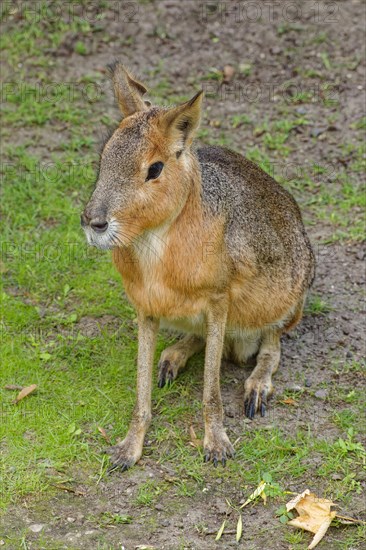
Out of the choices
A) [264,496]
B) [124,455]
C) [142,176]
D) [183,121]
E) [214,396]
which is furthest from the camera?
[214,396]

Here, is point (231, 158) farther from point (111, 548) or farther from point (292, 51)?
point (292, 51)

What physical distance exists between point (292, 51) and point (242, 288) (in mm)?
3501

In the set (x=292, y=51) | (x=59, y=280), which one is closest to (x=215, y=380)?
(x=59, y=280)

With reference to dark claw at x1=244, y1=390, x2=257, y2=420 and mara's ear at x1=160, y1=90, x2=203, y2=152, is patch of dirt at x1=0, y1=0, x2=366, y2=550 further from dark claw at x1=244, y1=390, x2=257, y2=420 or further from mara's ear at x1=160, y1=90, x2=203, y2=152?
mara's ear at x1=160, y1=90, x2=203, y2=152

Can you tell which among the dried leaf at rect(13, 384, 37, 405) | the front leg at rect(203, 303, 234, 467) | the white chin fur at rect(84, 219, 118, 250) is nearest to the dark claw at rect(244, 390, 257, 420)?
the front leg at rect(203, 303, 234, 467)

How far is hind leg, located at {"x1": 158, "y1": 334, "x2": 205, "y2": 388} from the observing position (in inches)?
201

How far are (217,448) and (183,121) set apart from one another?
1.62 meters

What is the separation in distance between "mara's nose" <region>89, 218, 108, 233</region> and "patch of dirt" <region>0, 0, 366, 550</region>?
1282 millimetres

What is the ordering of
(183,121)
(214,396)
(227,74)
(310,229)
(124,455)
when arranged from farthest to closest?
(227,74) → (310,229) → (214,396) → (124,455) → (183,121)

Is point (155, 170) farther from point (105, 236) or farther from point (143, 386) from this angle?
point (143, 386)

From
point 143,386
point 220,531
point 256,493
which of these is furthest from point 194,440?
point 220,531

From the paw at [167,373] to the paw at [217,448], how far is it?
58 cm

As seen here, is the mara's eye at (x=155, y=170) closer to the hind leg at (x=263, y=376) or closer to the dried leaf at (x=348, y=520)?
the hind leg at (x=263, y=376)

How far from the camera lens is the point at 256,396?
488 cm
